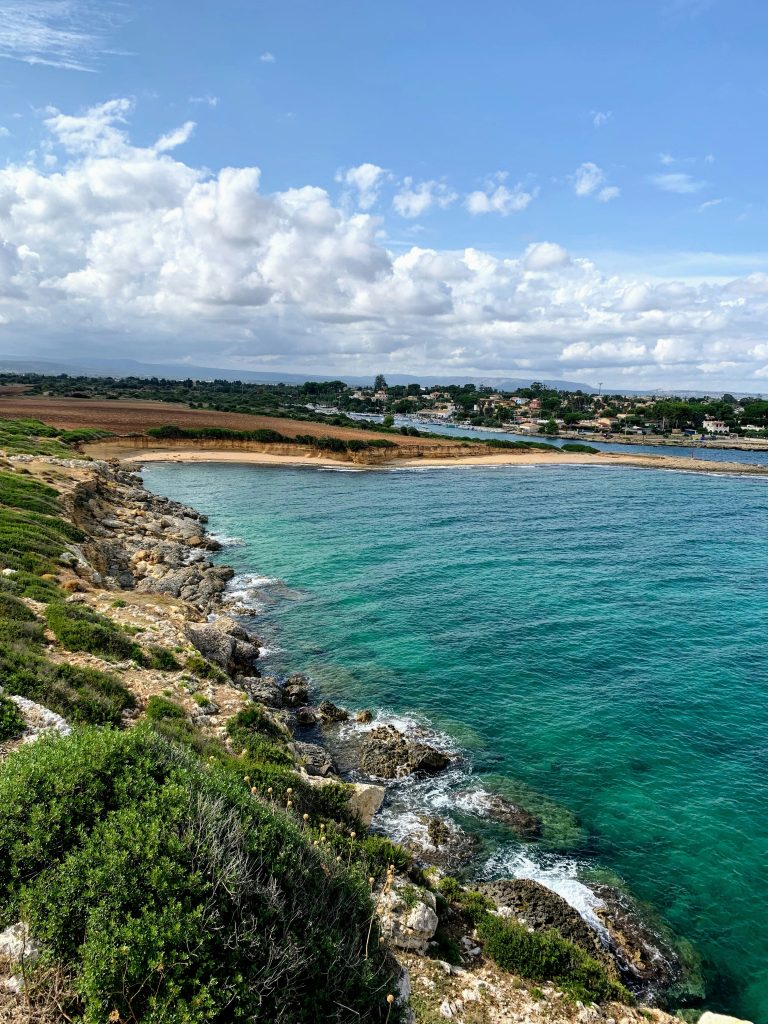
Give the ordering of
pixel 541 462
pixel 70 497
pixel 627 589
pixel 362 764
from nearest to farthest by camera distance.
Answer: pixel 362 764, pixel 627 589, pixel 70 497, pixel 541 462

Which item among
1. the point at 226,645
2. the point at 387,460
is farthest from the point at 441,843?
the point at 387,460

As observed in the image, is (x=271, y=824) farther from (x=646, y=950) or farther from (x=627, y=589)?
(x=627, y=589)

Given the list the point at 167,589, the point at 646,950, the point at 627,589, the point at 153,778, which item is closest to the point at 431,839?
the point at 646,950

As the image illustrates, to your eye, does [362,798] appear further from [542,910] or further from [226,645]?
[226,645]

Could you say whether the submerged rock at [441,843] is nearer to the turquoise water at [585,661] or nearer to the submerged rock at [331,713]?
the turquoise water at [585,661]

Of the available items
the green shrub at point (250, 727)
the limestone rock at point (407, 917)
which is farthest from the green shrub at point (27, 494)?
the limestone rock at point (407, 917)

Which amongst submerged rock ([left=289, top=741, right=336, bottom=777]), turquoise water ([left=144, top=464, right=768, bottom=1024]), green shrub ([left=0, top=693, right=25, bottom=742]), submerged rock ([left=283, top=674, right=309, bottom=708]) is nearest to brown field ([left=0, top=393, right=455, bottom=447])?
turquoise water ([left=144, top=464, right=768, bottom=1024])

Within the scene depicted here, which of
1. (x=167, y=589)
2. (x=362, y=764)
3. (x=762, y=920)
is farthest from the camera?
(x=167, y=589)
